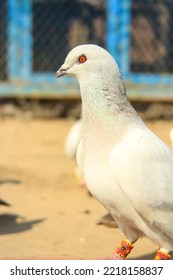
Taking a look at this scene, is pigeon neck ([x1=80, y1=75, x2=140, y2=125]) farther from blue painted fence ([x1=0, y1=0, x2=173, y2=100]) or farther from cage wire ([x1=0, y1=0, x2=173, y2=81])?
cage wire ([x1=0, y1=0, x2=173, y2=81])

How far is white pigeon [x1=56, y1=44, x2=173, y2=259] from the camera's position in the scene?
3.27 meters

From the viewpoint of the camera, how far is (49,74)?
371 inches

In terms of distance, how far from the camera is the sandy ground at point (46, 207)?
15.0 ft

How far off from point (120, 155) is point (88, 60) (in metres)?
0.59

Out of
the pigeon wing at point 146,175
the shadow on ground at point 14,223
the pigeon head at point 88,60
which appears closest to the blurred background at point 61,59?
the shadow on ground at point 14,223

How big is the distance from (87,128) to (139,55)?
618 centimetres

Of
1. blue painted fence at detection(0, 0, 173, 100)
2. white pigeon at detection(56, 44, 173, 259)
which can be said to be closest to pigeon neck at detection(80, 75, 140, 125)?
white pigeon at detection(56, 44, 173, 259)

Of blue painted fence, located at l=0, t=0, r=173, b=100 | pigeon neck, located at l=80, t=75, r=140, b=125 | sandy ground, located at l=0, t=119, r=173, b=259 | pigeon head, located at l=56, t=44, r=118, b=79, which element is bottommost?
sandy ground, located at l=0, t=119, r=173, b=259

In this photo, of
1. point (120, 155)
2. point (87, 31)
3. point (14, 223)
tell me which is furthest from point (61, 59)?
point (120, 155)

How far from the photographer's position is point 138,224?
11.4 ft
